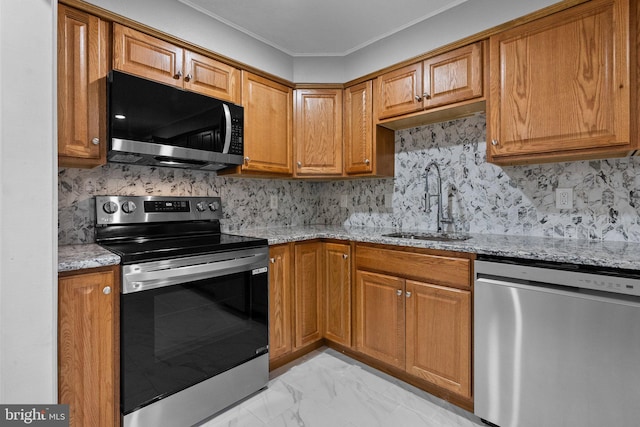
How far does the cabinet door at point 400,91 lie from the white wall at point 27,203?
1925 mm

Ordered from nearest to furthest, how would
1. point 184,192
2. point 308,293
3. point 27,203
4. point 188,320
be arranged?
point 27,203, point 188,320, point 184,192, point 308,293

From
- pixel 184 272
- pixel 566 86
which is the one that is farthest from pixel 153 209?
pixel 566 86

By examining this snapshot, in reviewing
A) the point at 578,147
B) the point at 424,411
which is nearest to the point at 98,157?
the point at 424,411

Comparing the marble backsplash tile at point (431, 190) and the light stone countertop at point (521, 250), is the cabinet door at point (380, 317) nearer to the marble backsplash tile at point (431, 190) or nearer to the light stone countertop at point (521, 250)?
the light stone countertop at point (521, 250)

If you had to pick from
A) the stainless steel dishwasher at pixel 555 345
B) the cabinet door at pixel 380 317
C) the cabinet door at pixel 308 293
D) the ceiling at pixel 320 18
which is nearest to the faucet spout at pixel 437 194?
the cabinet door at pixel 380 317

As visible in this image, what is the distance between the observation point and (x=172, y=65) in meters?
1.95

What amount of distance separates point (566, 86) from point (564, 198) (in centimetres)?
65

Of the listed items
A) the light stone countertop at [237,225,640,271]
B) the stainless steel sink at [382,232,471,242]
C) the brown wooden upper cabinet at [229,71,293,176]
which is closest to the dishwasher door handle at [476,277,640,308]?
the light stone countertop at [237,225,640,271]

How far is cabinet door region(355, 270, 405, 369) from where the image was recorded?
205 cm

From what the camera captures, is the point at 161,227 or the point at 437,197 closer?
the point at 161,227

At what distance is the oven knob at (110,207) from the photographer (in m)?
1.90

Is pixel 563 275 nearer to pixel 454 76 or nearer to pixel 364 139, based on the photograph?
pixel 454 76

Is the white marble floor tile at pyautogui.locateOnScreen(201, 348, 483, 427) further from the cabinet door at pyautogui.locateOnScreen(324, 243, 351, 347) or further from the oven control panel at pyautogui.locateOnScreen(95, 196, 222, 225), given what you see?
the oven control panel at pyautogui.locateOnScreen(95, 196, 222, 225)

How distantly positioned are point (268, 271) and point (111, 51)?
149 cm
